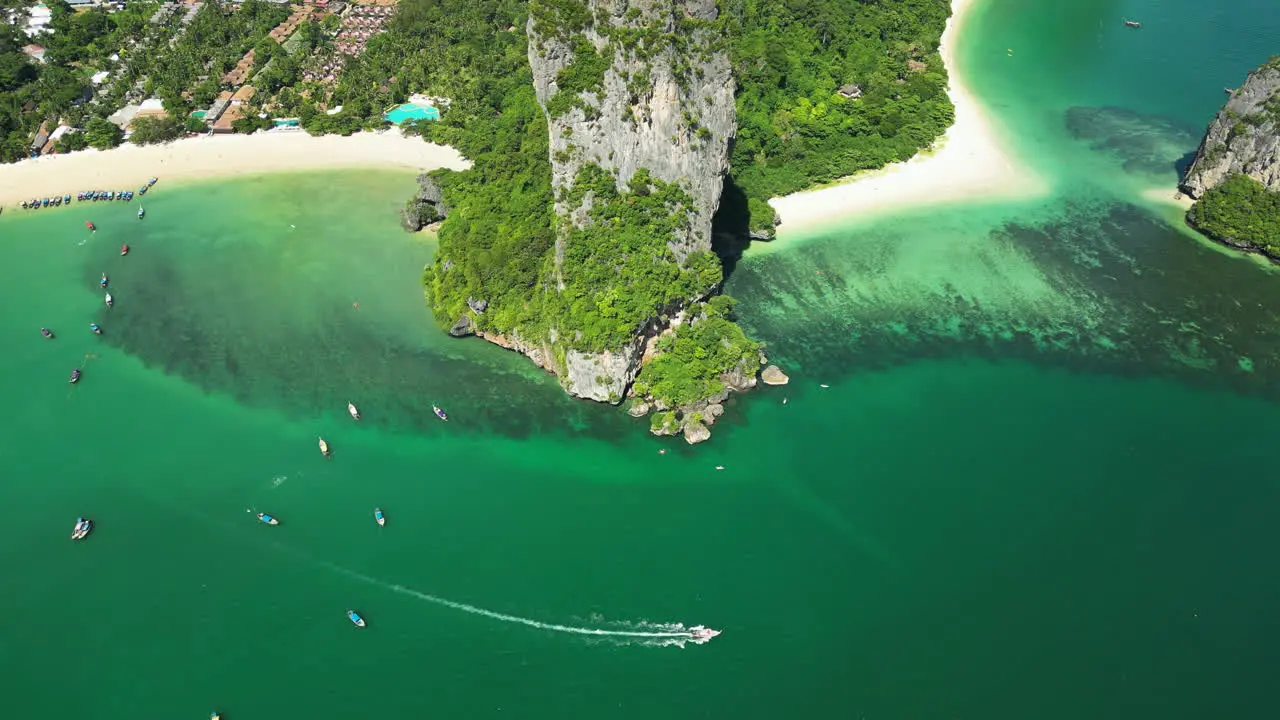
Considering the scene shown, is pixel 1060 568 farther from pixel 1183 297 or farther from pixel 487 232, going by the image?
pixel 487 232

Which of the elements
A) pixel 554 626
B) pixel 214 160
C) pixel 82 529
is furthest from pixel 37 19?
pixel 554 626

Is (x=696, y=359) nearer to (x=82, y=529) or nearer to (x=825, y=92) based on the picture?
(x=82, y=529)

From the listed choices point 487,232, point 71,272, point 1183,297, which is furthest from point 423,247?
point 1183,297

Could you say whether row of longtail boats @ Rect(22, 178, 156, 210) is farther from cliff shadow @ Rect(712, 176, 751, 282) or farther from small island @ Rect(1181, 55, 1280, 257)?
small island @ Rect(1181, 55, 1280, 257)

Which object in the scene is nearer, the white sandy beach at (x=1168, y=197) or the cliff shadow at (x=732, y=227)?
the cliff shadow at (x=732, y=227)

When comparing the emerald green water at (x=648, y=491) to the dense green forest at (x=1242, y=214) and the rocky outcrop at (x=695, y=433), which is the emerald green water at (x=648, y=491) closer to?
the rocky outcrop at (x=695, y=433)

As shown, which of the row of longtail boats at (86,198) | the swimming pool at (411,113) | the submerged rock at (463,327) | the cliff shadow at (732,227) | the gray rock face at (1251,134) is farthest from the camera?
the swimming pool at (411,113)

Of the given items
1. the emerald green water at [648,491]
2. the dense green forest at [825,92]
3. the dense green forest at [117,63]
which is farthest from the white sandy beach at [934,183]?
the dense green forest at [117,63]
